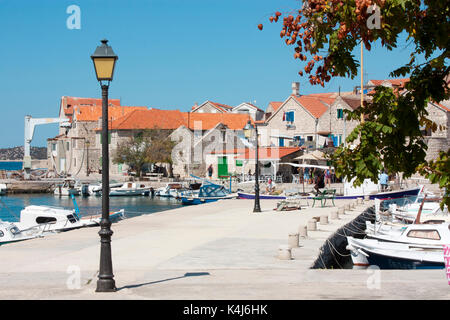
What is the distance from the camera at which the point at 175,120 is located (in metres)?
89.1

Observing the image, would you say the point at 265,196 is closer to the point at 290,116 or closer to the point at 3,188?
the point at 290,116

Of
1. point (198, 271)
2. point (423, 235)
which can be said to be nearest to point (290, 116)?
point (423, 235)

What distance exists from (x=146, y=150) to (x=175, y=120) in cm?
1181

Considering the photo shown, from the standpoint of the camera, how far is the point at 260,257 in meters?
15.5

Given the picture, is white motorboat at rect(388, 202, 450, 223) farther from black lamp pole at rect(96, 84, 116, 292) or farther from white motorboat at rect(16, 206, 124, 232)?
black lamp pole at rect(96, 84, 116, 292)

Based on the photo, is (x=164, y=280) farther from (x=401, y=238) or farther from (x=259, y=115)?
(x=259, y=115)

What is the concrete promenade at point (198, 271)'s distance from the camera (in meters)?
11.0

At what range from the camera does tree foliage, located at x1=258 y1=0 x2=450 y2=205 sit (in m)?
8.45

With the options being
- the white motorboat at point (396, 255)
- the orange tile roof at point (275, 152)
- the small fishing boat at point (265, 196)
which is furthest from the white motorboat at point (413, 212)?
the orange tile roof at point (275, 152)

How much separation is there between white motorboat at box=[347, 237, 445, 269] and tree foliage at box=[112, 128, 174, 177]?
59.7 meters

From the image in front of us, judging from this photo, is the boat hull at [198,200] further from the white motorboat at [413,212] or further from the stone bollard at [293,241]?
the stone bollard at [293,241]

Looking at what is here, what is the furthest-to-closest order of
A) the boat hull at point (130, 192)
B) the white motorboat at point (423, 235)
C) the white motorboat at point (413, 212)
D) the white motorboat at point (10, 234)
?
the boat hull at point (130, 192), the white motorboat at point (413, 212), the white motorboat at point (10, 234), the white motorboat at point (423, 235)

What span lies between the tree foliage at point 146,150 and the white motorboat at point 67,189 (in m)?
6.51
